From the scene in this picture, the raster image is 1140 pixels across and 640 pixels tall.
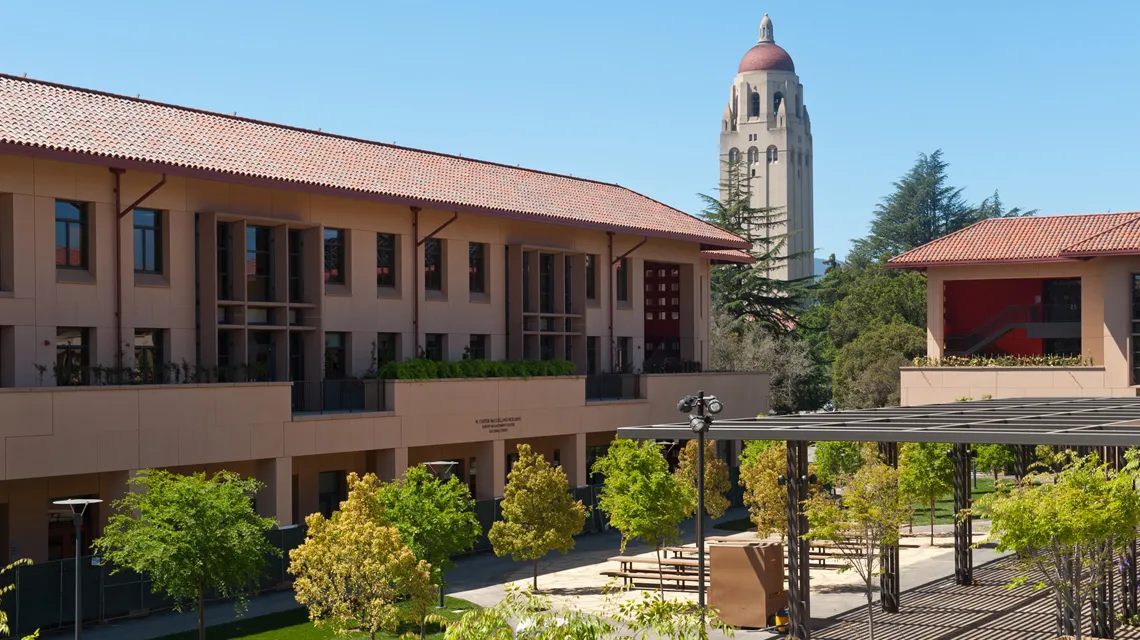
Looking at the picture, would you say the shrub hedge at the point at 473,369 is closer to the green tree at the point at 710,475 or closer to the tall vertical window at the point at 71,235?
the green tree at the point at 710,475

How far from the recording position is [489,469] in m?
43.3

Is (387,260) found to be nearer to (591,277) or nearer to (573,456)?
(573,456)

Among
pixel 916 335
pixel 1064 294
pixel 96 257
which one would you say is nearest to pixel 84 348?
pixel 96 257

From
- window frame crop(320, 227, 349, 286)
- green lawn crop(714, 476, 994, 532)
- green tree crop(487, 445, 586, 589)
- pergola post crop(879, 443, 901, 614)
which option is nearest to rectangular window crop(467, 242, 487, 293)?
window frame crop(320, 227, 349, 286)

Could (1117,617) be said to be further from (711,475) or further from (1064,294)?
(1064,294)

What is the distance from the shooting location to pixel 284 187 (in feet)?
123

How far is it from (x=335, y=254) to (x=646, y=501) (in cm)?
1290

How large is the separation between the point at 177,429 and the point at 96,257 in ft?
16.4

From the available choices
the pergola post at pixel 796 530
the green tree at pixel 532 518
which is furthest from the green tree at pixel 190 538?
the pergola post at pixel 796 530

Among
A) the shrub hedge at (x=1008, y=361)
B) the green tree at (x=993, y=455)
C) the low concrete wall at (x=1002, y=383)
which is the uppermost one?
the shrub hedge at (x=1008, y=361)

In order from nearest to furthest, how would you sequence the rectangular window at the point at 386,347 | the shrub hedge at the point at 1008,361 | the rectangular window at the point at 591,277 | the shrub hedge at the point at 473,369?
the shrub hedge at the point at 473,369, the rectangular window at the point at 386,347, the rectangular window at the point at 591,277, the shrub hedge at the point at 1008,361

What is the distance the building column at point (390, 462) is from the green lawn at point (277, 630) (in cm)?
879

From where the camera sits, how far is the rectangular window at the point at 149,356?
3466 cm

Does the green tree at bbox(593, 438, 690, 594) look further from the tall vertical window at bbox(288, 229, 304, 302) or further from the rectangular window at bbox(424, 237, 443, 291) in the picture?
the tall vertical window at bbox(288, 229, 304, 302)
